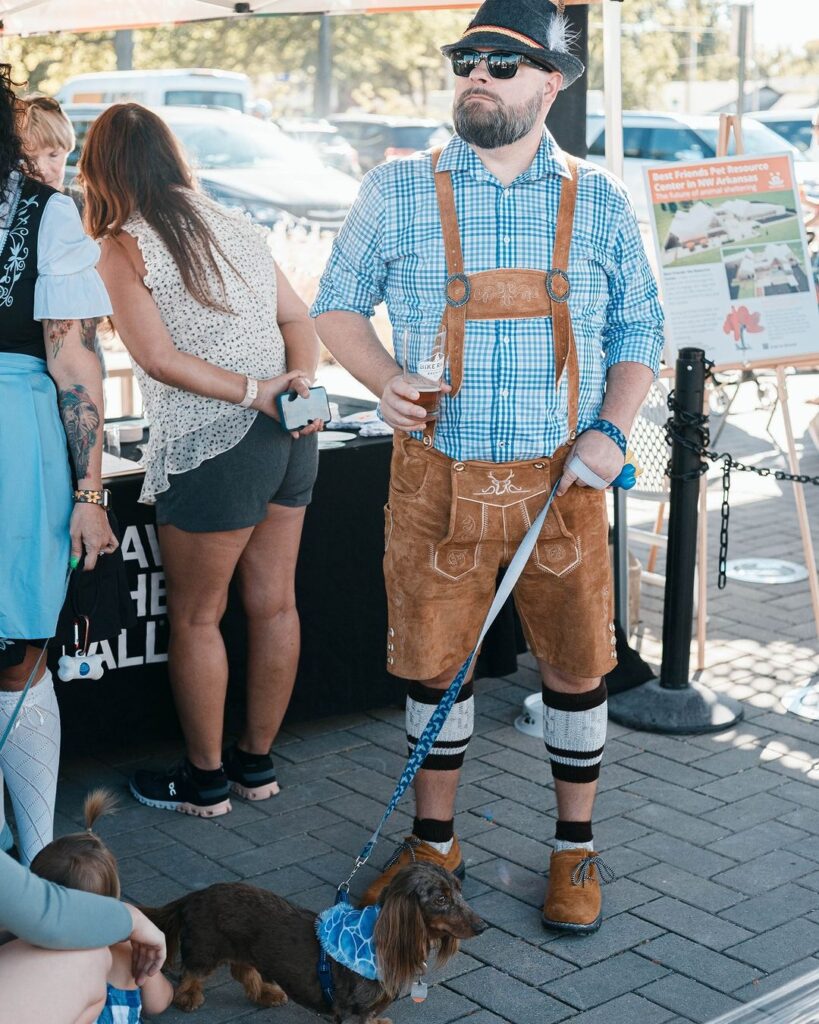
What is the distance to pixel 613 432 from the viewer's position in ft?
10.9

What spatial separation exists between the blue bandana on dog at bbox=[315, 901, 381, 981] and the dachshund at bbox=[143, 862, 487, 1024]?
0.08ft

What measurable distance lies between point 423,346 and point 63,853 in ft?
4.68

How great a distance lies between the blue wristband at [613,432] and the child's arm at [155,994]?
1.57m

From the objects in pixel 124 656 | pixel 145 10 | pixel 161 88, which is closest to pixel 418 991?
pixel 124 656

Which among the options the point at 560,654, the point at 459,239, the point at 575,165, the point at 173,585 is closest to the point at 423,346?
the point at 459,239

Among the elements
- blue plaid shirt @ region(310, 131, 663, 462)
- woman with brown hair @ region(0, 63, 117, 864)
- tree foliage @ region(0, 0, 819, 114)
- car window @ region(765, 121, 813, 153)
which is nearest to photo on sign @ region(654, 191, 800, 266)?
blue plaid shirt @ region(310, 131, 663, 462)

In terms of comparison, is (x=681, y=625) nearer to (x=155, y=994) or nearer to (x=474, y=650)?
(x=474, y=650)

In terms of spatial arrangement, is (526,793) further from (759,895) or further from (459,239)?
(459,239)

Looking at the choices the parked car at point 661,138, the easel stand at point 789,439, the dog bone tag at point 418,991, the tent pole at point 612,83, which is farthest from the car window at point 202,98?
the dog bone tag at point 418,991

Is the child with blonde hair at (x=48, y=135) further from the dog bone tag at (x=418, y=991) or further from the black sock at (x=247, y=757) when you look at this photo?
the dog bone tag at (x=418, y=991)

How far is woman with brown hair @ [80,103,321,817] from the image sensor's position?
145 inches

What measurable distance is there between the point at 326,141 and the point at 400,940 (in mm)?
22515

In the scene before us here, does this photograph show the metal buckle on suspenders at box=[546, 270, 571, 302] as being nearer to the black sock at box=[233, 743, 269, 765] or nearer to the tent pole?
the tent pole

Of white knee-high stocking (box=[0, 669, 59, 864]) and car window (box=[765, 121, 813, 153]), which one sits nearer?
white knee-high stocking (box=[0, 669, 59, 864])
